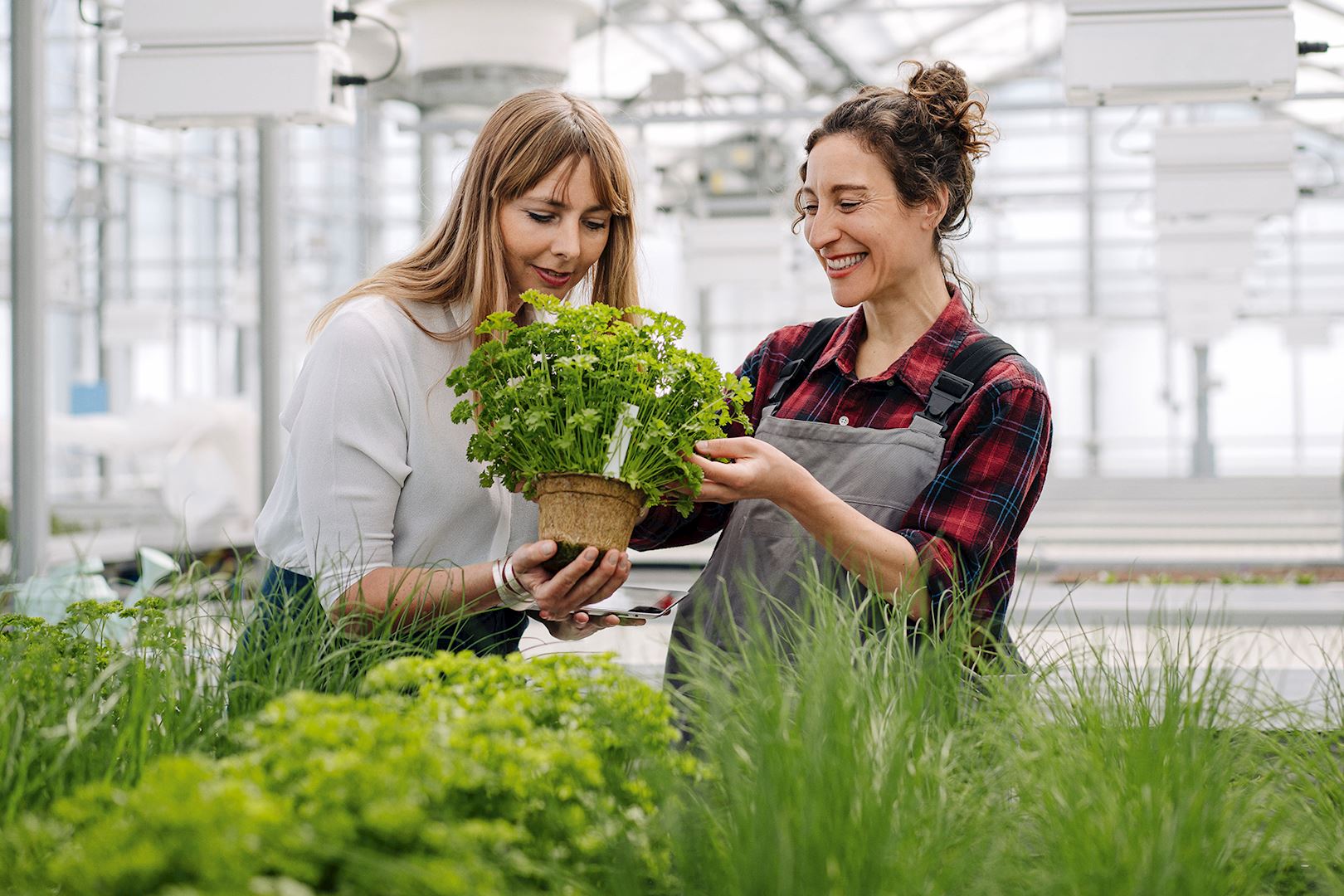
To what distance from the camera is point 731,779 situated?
1.09m

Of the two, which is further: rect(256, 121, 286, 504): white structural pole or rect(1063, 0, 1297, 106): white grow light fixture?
rect(256, 121, 286, 504): white structural pole

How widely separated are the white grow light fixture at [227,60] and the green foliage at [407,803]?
87.1 inches

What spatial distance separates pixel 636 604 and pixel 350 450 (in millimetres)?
405

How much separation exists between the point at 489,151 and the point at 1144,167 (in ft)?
51.0

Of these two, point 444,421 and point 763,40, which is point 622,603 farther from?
point 763,40

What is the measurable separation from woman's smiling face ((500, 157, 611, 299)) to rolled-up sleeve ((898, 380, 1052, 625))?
1.77ft

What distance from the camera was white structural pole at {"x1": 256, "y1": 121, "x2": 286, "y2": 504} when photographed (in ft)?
15.1

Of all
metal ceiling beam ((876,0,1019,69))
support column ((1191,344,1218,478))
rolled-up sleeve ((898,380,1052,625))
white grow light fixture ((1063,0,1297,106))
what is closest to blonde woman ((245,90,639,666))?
rolled-up sleeve ((898,380,1052,625))

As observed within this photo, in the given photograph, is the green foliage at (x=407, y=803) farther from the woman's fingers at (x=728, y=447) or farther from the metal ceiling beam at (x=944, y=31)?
the metal ceiling beam at (x=944, y=31)

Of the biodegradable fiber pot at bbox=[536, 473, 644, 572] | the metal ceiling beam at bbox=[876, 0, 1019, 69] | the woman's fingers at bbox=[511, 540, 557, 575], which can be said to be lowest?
the woman's fingers at bbox=[511, 540, 557, 575]

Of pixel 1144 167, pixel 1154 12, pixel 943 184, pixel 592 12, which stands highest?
pixel 1144 167

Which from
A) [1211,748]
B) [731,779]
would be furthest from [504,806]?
[1211,748]

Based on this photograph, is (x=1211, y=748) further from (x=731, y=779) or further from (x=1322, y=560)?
(x=1322, y=560)

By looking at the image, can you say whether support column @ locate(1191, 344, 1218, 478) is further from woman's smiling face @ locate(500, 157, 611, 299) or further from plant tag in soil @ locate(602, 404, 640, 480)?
plant tag in soil @ locate(602, 404, 640, 480)
